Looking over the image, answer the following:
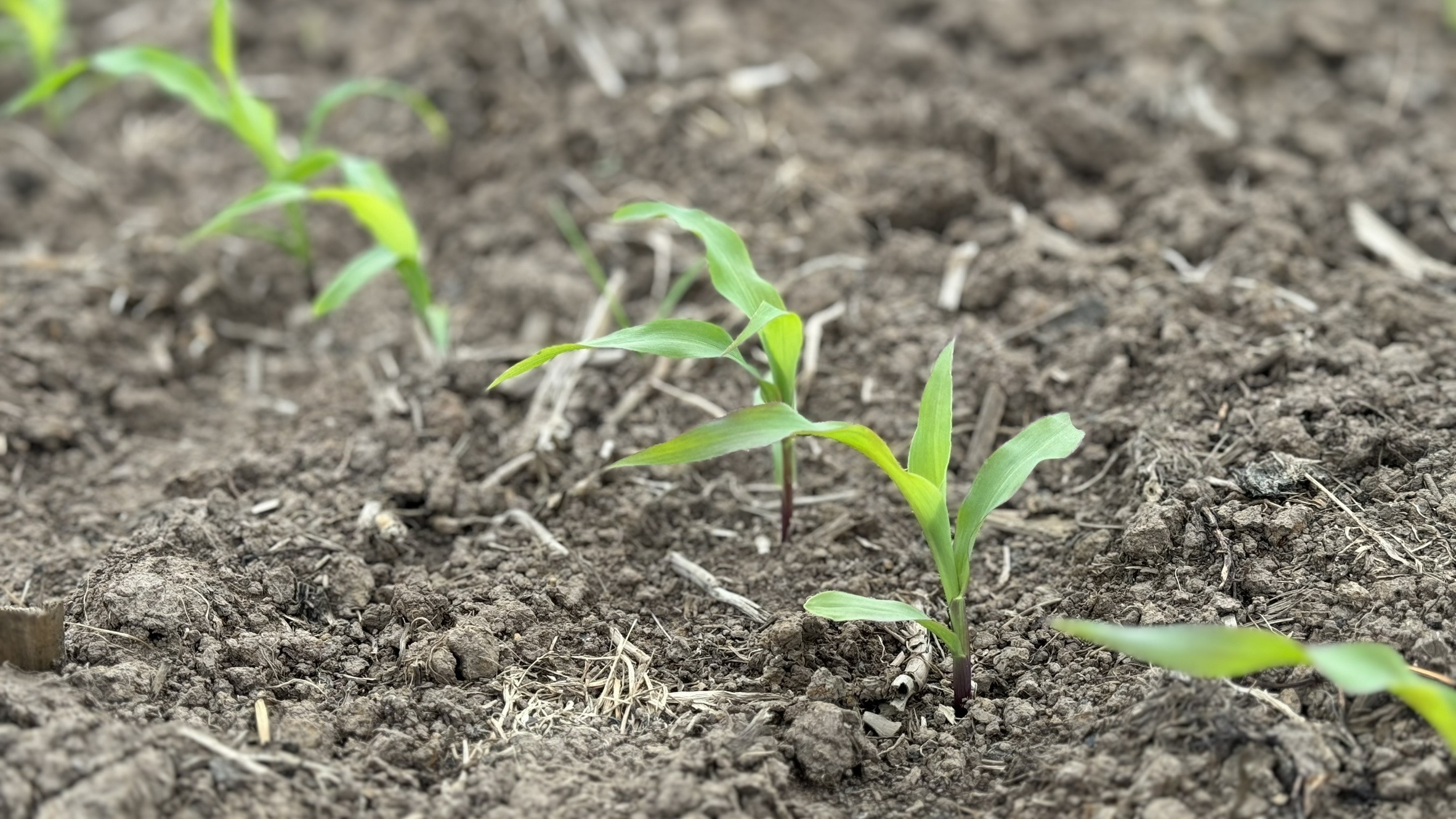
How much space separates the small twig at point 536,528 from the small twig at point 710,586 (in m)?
0.19

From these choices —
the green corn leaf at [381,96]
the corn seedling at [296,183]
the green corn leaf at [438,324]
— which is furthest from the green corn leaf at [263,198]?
the green corn leaf at [381,96]

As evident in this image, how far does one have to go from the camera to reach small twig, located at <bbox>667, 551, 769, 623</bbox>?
2008mm

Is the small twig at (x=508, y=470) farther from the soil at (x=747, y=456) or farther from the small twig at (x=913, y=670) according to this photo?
the small twig at (x=913, y=670)

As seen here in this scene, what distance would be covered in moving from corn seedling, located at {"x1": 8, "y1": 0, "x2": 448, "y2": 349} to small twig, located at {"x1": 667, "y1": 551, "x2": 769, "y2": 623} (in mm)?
762

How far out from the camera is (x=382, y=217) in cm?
240

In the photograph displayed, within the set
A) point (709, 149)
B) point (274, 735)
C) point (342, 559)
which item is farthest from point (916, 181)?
point (274, 735)

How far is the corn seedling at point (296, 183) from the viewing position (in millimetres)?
2404

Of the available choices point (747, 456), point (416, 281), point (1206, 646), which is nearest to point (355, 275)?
point (416, 281)

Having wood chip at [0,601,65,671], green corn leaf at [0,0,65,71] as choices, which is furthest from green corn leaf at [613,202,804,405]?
green corn leaf at [0,0,65,71]

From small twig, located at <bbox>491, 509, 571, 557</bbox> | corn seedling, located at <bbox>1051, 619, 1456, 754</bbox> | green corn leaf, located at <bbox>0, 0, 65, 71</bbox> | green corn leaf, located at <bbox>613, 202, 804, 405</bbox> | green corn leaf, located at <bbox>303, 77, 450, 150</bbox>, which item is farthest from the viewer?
green corn leaf, located at <bbox>0, 0, 65, 71</bbox>

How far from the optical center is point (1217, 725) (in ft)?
5.26

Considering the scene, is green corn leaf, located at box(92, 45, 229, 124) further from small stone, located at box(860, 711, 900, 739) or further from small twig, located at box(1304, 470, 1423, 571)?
small twig, located at box(1304, 470, 1423, 571)

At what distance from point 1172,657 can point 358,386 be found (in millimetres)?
1789

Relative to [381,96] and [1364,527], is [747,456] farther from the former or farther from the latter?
[381,96]
